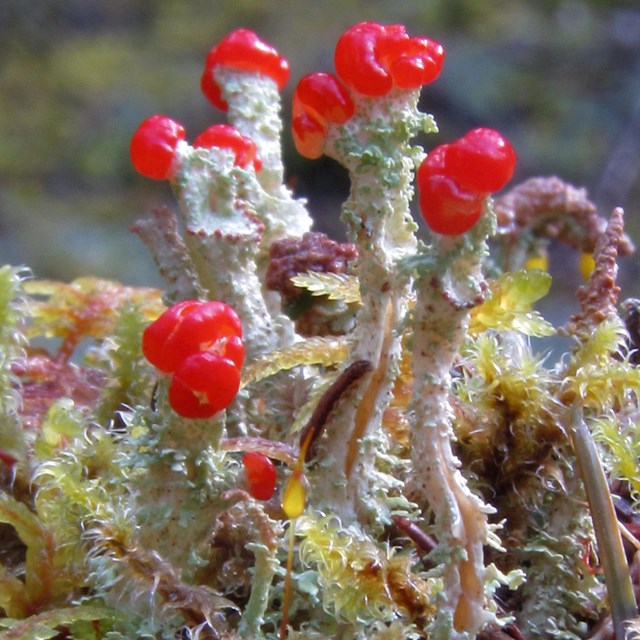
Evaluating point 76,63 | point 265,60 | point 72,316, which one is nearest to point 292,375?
point 265,60

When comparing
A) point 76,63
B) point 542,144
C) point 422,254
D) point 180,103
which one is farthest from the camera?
point 76,63

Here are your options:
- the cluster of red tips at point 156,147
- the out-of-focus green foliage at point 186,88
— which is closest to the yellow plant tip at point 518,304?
the cluster of red tips at point 156,147

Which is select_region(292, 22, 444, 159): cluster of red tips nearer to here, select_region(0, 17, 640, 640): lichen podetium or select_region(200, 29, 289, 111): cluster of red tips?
select_region(0, 17, 640, 640): lichen podetium

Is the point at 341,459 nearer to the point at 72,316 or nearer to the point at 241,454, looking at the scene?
the point at 241,454

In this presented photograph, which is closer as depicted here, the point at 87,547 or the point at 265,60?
the point at 87,547

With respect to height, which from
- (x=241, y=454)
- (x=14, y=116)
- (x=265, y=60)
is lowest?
(x=241, y=454)

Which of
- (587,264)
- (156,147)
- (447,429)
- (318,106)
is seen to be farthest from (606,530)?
(587,264)

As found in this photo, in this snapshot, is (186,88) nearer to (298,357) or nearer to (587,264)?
(587,264)
